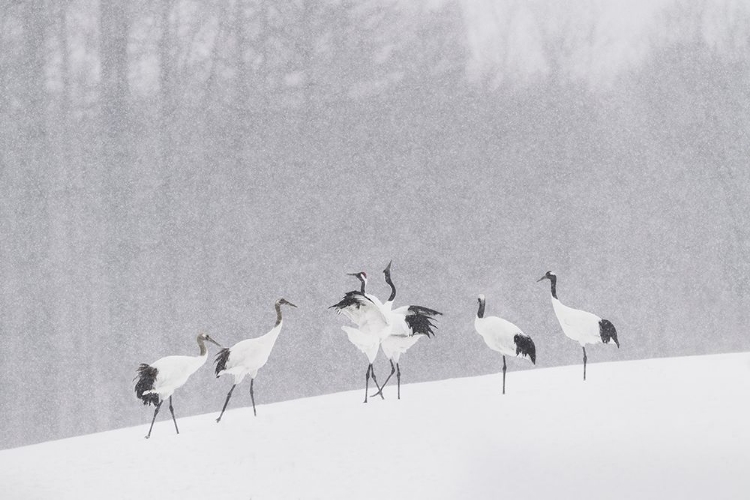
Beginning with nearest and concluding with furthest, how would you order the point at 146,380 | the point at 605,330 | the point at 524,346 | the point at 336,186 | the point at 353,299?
the point at 146,380 → the point at 353,299 → the point at 524,346 → the point at 605,330 → the point at 336,186

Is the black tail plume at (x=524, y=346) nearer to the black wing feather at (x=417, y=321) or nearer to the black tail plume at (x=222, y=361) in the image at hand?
the black wing feather at (x=417, y=321)

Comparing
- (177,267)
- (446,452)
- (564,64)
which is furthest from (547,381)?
(564,64)

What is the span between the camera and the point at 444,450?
5762 millimetres

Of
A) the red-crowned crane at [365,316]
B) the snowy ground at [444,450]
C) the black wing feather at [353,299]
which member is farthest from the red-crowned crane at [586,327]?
the black wing feather at [353,299]

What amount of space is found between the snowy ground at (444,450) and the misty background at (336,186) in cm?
550

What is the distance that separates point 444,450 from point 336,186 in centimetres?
798

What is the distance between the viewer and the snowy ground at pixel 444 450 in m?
5.24

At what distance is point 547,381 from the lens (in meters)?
7.62

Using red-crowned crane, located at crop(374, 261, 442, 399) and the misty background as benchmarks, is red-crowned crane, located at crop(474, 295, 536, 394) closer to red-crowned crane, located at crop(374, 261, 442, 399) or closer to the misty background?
red-crowned crane, located at crop(374, 261, 442, 399)

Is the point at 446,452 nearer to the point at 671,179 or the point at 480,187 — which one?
the point at 480,187

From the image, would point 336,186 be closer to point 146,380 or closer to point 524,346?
point 524,346

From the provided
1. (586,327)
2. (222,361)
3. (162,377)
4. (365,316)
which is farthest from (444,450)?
(162,377)

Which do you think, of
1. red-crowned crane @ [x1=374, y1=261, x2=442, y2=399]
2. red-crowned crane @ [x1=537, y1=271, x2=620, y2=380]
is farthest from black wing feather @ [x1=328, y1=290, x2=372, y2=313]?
red-crowned crane @ [x1=537, y1=271, x2=620, y2=380]

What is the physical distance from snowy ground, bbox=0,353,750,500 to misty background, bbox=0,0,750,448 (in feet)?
18.0
